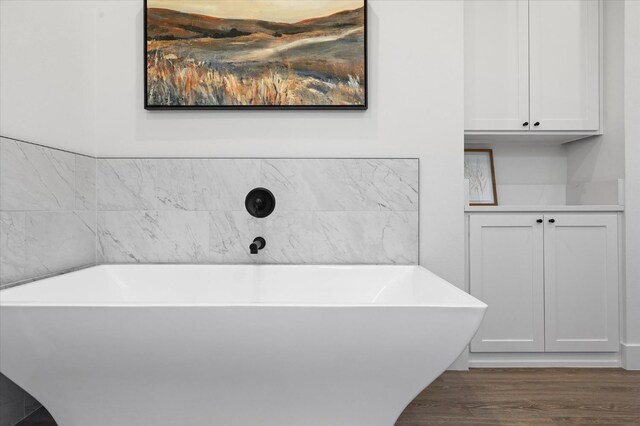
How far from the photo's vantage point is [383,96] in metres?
2.16

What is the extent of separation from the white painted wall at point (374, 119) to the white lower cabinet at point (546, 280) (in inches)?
7.1

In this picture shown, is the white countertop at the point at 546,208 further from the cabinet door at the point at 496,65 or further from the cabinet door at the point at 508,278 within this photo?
the cabinet door at the point at 496,65

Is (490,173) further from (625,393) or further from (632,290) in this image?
(625,393)

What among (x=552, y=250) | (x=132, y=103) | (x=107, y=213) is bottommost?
(x=552, y=250)

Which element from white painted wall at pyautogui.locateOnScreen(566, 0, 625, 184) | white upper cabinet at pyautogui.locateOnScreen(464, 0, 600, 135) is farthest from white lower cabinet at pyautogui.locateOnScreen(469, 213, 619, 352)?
white upper cabinet at pyautogui.locateOnScreen(464, 0, 600, 135)

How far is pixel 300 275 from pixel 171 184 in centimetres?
82

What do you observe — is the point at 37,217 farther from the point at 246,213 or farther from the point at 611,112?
the point at 611,112

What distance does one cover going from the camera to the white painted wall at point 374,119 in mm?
2146

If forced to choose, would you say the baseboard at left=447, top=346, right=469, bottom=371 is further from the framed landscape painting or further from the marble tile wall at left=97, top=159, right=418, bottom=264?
the framed landscape painting

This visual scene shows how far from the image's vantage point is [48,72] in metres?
1.76

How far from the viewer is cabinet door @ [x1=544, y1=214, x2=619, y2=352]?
86.7 inches

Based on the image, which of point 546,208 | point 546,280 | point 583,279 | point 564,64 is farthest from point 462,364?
point 564,64

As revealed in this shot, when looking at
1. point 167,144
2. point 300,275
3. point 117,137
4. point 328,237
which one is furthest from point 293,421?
point 117,137

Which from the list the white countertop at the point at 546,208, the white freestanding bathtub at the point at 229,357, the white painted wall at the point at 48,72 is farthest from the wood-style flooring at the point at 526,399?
the white painted wall at the point at 48,72
